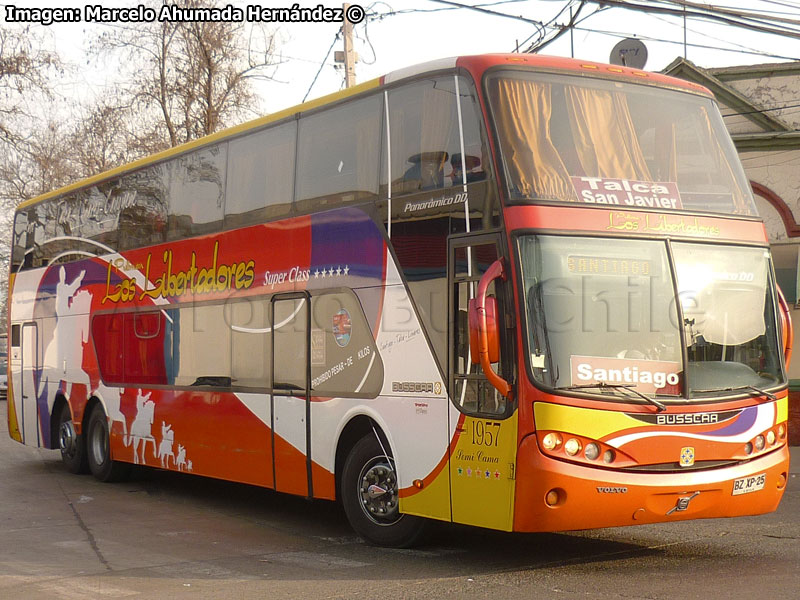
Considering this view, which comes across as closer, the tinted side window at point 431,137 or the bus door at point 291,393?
the tinted side window at point 431,137

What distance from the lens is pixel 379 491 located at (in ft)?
31.6

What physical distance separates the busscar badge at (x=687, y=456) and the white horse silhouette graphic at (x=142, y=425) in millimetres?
7547

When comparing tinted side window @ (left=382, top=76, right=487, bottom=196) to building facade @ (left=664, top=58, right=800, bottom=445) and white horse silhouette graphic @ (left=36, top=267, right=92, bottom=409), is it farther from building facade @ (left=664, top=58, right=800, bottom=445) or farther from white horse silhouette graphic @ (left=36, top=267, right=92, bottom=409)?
building facade @ (left=664, top=58, right=800, bottom=445)

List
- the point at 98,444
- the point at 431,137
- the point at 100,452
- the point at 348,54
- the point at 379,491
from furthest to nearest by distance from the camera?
the point at 348,54 → the point at 98,444 → the point at 100,452 → the point at 379,491 → the point at 431,137

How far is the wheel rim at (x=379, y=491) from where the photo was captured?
9523mm

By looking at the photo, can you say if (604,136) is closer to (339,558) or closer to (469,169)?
(469,169)

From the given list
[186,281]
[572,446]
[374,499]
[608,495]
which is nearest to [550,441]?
[572,446]

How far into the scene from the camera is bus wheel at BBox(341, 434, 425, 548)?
31.1 feet

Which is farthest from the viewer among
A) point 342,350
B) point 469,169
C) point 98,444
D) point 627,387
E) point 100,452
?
point 98,444

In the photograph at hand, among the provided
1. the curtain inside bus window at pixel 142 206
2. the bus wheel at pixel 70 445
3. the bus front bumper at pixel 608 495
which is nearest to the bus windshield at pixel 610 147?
the bus front bumper at pixel 608 495

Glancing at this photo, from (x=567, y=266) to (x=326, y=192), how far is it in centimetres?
309

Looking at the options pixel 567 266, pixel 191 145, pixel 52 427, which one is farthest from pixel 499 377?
pixel 52 427

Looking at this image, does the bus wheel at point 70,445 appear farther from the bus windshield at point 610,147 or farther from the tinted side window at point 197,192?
the bus windshield at point 610,147

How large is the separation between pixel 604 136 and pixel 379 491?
140 inches
